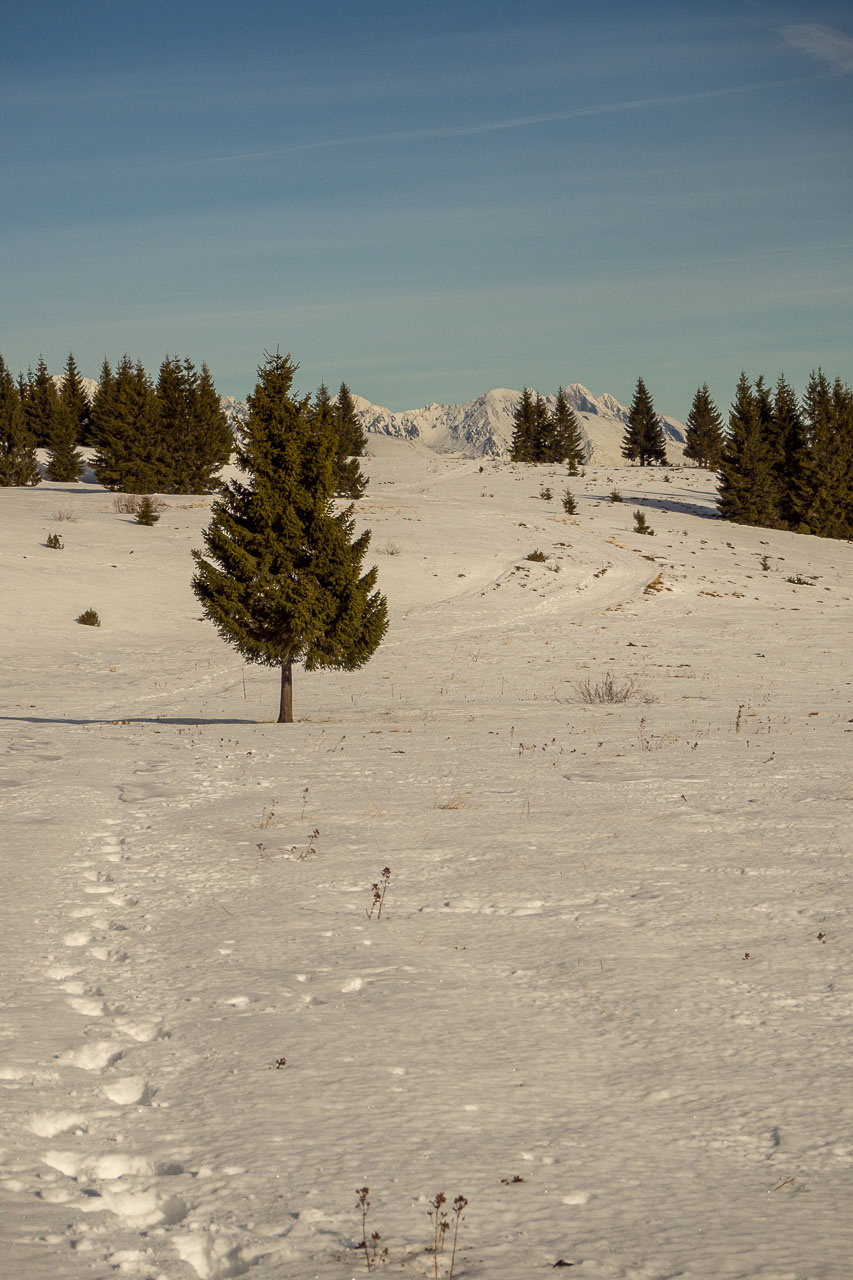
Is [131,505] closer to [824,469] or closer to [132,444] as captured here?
[132,444]

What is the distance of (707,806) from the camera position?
35.2 feet

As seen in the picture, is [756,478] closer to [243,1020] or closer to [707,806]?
[707,806]

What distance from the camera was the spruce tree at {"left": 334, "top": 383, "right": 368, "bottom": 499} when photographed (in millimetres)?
58500

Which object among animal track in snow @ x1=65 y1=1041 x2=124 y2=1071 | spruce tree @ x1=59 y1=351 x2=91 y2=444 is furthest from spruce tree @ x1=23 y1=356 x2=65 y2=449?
animal track in snow @ x1=65 y1=1041 x2=124 y2=1071

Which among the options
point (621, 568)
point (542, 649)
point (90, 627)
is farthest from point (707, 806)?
point (621, 568)

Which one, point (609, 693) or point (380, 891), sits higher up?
point (609, 693)

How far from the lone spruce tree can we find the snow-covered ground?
2727mm

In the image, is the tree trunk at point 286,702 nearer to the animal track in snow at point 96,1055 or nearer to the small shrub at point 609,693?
the small shrub at point 609,693

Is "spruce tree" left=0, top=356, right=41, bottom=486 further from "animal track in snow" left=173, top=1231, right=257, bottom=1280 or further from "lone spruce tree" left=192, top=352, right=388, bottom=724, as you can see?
"animal track in snow" left=173, top=1231, right=257, bottom=1280

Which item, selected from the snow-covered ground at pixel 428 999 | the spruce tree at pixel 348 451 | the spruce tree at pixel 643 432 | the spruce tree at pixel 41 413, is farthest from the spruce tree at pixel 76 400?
the snow-covered ground at pixel 428 999

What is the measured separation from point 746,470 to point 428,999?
201 ft

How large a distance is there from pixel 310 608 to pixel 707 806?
10.5 m

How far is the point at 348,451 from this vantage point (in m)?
74.2

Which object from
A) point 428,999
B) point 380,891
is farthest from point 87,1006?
point 380,891
